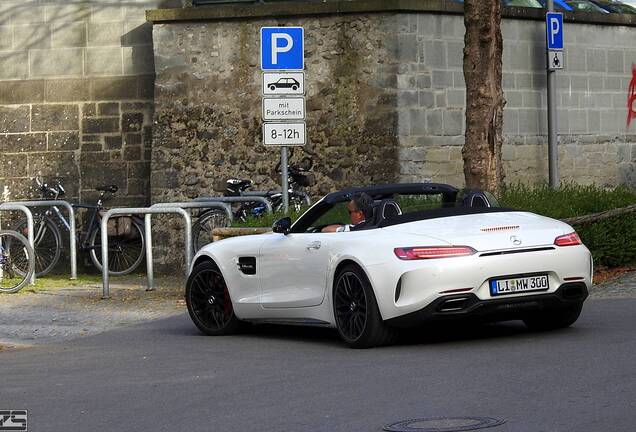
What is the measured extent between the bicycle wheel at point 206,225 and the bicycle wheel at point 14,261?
2365 millimetres

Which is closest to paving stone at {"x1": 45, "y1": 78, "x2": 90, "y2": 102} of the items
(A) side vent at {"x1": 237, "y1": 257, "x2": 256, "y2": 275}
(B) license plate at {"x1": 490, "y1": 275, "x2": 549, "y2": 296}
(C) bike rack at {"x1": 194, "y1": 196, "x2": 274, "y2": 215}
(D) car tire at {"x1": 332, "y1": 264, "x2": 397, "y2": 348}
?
(C) bike rack at {"x1": 194, "y1": 196, "x2": 274, "y2": 215}

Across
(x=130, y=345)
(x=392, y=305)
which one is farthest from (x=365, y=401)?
(x=130, y=345)

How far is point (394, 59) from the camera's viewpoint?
21.2 m

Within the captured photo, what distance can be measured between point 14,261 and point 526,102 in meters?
8.08

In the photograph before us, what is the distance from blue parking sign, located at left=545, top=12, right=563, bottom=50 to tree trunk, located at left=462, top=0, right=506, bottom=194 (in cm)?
418

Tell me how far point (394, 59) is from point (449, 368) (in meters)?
12.1

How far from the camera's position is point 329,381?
9.29 meters

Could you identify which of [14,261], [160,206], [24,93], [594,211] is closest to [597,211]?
[594,211]

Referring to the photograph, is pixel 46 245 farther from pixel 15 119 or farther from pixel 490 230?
pixel 490 230

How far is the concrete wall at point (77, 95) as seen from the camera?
2269 cm

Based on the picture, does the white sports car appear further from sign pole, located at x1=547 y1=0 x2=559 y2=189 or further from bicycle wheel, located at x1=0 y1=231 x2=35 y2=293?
sign pole, located at x1=547 y1=0 x2=559 y2=189

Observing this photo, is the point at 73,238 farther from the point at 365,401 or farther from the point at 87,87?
the point at 365,401

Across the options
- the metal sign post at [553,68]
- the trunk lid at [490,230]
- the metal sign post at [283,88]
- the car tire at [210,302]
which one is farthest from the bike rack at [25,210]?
the trunk lid at [490,230]

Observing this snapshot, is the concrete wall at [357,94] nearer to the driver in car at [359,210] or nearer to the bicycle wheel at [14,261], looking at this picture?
the bicycle wheel at [14,261]
